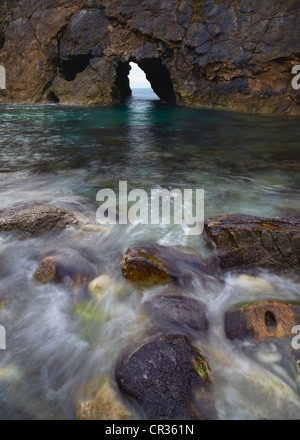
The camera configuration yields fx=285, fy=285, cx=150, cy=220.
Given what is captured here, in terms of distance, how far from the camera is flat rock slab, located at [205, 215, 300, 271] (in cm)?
350

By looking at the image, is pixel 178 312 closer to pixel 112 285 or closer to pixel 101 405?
pixel 112 285

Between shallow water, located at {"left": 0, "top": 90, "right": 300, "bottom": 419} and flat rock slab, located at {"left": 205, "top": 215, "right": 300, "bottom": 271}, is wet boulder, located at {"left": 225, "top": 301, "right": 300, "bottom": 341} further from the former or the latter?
flat rock slab, located at {"left": 205, "top": 215, "right": 300, "bottom": 271}

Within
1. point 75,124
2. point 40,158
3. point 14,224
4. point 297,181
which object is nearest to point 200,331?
point 14,224

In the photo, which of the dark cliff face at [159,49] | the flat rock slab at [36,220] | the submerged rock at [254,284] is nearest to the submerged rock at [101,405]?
the submerged rock at [254,284]

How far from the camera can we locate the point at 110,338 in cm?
271

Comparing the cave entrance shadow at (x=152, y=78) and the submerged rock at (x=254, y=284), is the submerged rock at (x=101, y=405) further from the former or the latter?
the cave entrance shadow at (x=152, y=78)

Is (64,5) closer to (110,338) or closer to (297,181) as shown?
(297,181)

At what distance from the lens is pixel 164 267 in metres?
3.27

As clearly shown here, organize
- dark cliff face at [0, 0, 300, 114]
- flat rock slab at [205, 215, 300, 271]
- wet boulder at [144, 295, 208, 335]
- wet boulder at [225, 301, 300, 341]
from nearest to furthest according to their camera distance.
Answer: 1. wet boulder at [225, 301, 300, 341]
2. wet boulder at [144, 295, 208, 335]
3. flat rock slab at [205, 215, 300, 271]
4. dark cliff face at [0, 0, 300, 114]

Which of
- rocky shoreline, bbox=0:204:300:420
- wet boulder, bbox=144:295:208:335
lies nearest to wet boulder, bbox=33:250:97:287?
rocky shoreline, bbox=0:204:300:420

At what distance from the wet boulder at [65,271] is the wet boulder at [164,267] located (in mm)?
455

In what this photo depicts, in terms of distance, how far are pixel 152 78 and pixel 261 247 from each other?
28555mm

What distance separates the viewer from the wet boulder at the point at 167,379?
2055mm

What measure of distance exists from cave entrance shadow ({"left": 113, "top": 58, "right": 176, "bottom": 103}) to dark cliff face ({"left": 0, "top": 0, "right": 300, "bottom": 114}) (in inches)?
8.6
